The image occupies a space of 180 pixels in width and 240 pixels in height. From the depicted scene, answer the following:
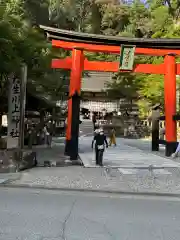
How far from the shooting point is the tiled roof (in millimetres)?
42406

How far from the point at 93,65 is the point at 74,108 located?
2.84 m

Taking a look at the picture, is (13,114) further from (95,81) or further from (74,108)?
(95,81)

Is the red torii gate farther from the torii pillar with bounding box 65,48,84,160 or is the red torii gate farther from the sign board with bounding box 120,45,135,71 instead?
the sign board with bounding box 120,45,135,71

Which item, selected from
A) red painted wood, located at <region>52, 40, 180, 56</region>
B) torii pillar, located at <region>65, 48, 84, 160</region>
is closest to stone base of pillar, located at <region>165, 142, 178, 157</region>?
red painted wood, located at <region>52, 40, 180, 56</region>

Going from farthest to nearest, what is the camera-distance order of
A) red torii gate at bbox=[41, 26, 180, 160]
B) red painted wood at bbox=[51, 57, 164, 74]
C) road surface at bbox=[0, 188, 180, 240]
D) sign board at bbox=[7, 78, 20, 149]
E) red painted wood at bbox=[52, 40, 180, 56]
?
red painted wood at bbox=[51, 57, 164, 74]
red painted wood at bbox=[52, 40, 180, 56]
red torii gate at bbox=[41, 26, 180, 160]
sign board at bbox=[7, 78, 20, 149]
road surface at bbox=[0, 188, 180, 240]

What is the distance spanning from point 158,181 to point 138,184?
891 millimetres

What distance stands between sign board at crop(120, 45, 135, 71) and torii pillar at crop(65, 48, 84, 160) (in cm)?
200

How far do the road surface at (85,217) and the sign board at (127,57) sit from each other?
30.5 ft

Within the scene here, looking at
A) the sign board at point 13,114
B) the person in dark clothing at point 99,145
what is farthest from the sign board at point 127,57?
the sign board at point 13,114

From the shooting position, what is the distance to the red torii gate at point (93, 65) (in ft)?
50.5

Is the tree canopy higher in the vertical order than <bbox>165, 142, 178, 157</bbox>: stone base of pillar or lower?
higher

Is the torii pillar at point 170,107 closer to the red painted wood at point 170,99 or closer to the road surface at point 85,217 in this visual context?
the red painted wood at point 170,99

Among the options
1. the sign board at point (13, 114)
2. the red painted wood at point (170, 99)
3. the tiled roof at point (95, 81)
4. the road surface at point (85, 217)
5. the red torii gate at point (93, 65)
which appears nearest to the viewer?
the road surface at point (85, 217)

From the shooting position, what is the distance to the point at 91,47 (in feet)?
52.9
